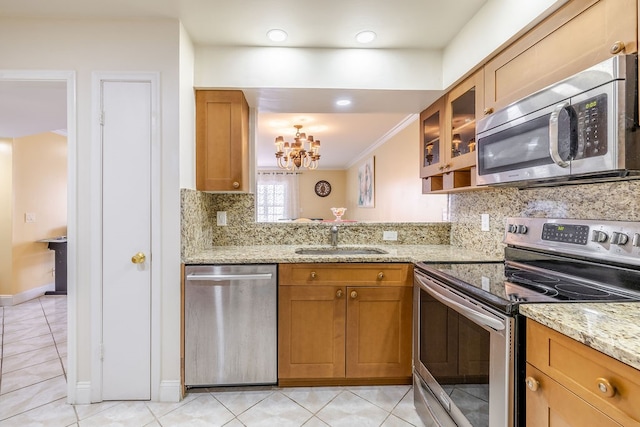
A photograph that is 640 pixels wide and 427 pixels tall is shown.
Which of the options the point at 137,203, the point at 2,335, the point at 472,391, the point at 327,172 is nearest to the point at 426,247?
the point at 472,391

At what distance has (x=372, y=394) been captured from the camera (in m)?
2.01

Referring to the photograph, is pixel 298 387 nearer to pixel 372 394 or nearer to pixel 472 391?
pixel 372 394

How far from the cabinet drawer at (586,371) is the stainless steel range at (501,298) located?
75mm

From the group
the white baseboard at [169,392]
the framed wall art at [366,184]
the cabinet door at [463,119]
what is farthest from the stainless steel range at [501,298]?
the framed wall art at [366,184]

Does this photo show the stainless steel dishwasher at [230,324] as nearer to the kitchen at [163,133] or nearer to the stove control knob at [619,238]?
the kitchen at [163,133]

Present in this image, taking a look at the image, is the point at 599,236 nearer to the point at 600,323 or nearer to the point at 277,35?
the point at 600,323

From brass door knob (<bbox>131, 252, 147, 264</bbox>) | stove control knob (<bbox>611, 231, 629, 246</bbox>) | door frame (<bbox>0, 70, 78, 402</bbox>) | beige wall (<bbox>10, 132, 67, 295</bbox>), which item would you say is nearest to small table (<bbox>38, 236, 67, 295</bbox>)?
beige wall (<bbox>10, 132, 67, 295</bbox>)

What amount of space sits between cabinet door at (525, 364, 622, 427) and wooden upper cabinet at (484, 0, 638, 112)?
43.1 inches

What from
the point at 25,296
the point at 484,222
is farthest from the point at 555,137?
the point at 25,296

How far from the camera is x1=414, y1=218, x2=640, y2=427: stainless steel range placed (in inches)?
42.8

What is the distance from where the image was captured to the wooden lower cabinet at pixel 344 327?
78.9 inches

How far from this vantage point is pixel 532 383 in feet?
3.24

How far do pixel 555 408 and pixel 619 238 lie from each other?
74cm

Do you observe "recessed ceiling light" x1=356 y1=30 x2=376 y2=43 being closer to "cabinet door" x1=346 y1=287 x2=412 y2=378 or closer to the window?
"cabinet door" x1=346 y1=287 x2=412 y2=378
